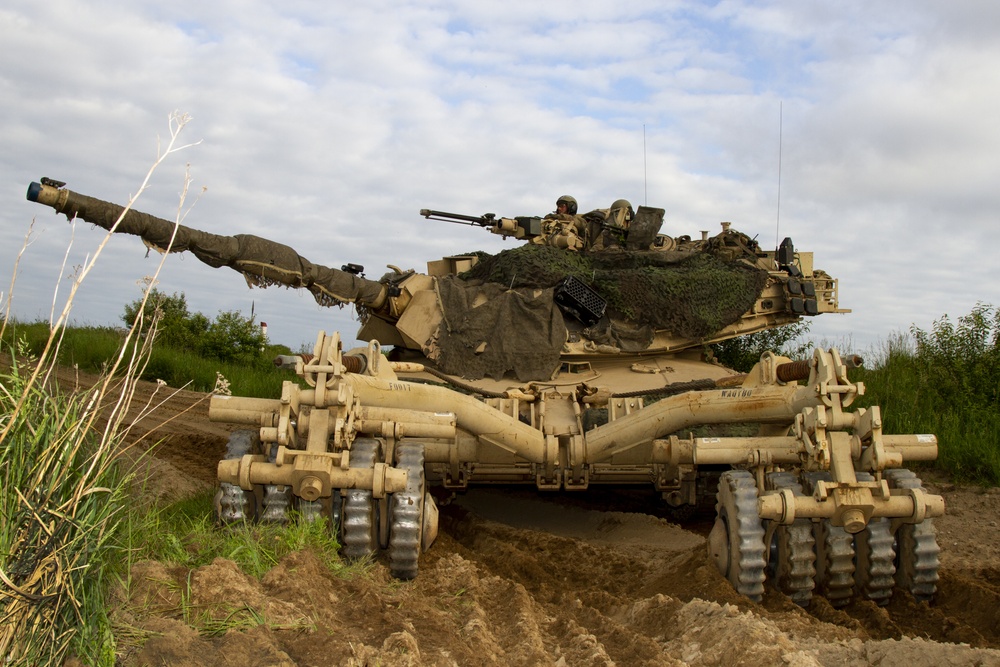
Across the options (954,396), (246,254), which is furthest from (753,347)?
(246,254)

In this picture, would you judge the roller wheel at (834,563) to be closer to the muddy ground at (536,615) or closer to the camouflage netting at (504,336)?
the muddy ground at (536,615)

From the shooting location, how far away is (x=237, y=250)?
8.38 meters

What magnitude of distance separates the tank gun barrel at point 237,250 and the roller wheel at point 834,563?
4.86 meters

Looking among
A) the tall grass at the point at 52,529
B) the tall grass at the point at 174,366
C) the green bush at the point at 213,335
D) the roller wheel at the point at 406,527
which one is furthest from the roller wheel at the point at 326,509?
the green bush at the point at 213,335

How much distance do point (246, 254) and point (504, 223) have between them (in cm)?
314

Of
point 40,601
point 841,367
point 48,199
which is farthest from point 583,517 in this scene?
point 40,601

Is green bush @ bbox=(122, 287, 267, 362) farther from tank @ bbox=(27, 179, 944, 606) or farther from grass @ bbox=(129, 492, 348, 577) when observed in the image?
grass @ bbox=(129, 492, 348, 577)

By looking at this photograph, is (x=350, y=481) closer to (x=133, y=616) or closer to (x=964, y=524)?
(x=133, y=616)

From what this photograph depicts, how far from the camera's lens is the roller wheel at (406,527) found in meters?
5.32

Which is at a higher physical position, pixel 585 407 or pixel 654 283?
pixel 654 283

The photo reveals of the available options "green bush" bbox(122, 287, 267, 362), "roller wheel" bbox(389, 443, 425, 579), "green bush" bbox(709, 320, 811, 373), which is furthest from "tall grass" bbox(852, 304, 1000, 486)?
"green bush" bbox(122, 287, 267, 362)

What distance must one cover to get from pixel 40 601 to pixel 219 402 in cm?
300

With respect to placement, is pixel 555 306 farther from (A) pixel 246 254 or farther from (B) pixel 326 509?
(B) pixel 326 509

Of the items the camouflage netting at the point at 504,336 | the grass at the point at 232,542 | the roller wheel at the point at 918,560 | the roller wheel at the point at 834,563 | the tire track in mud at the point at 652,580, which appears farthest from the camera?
the camouflage netting at the point at 504,336
